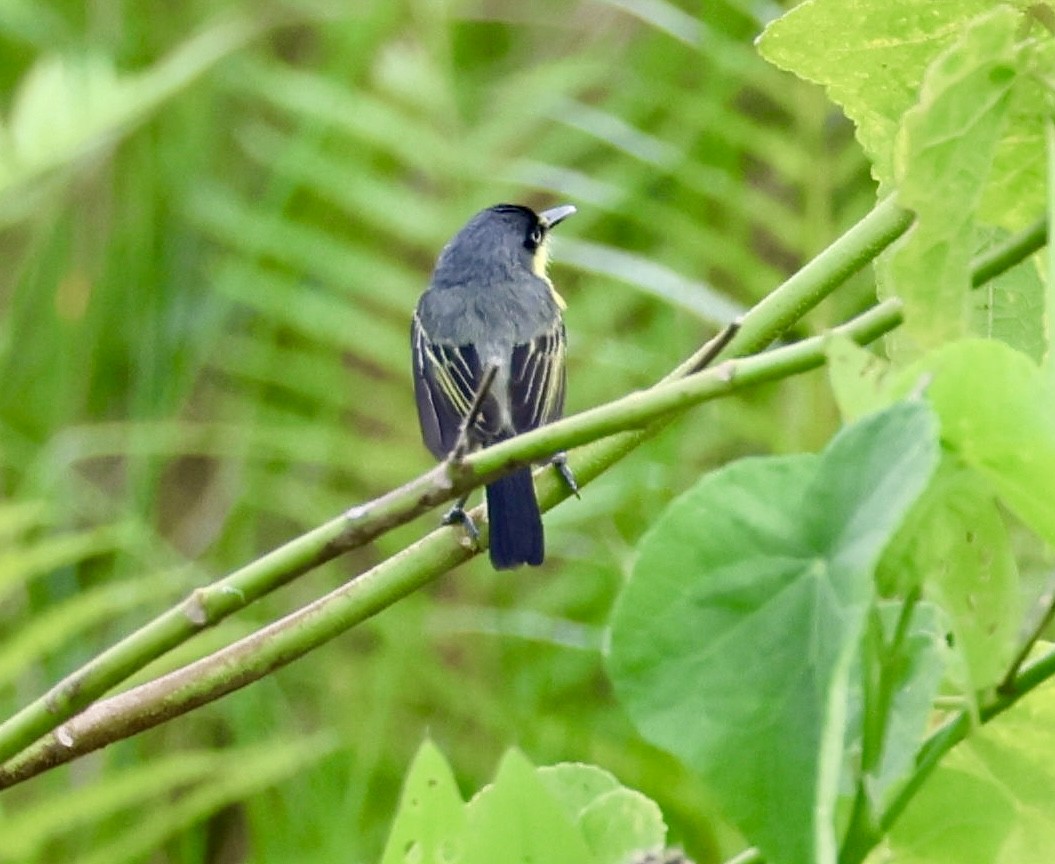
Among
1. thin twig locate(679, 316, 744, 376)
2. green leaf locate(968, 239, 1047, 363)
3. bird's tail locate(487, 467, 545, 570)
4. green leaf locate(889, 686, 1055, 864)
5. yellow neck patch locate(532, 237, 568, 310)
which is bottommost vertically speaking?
green leaf locate(889, 686, 1055, 864)

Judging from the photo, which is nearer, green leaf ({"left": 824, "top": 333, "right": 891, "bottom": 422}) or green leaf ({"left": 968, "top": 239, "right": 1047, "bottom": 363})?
green leaf ({"left": 824, "top": 333, "right": 891, "bottom": 422})

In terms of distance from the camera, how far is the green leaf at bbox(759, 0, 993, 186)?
599 mm

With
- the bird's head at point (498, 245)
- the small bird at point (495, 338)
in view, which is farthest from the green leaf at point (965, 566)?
the bird's head at point (498, 245)

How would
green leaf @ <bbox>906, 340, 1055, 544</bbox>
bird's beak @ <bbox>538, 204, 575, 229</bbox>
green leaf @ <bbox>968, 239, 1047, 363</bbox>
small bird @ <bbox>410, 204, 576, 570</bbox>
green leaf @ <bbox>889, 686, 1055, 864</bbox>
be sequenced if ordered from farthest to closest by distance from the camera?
bird's beak @ <bbox>538, 204, 575, 229</bbox> → small bird @ <bbox>410, 204, 576, 570</bbox> → green leaf @ <bbox>968, 239, 1047, 363</bbox> → green leaf @ <bbox>889, 686, 1055, 864</bbox> → green leaf @ <bbox>906, 340, 1055, 544</bbox>

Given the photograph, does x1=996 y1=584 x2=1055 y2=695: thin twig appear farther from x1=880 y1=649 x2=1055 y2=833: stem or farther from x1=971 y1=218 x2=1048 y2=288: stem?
x1=971 y1=218 x2=1048 y2=288: stem

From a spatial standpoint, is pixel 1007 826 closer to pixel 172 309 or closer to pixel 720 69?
pixel 720 69

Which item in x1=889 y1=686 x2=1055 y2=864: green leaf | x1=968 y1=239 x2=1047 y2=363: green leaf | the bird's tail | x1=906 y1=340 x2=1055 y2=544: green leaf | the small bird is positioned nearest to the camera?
x1=906 y1=340 x2=1055 y2=544: green leaf

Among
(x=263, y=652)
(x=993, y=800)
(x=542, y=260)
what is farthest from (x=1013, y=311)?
(x=542, y=260)

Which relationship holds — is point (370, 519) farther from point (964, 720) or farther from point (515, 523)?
point (515, 523)

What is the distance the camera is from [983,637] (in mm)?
447

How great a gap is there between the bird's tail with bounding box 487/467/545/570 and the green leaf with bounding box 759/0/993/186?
781mm

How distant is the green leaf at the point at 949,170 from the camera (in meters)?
0.47

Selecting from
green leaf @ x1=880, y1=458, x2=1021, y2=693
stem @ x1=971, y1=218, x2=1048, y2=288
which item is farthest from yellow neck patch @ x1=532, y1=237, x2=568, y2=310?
green leaf @ x1=880, y1=458, x2=1021, y2=693

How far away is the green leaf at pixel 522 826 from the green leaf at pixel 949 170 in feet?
0.56
